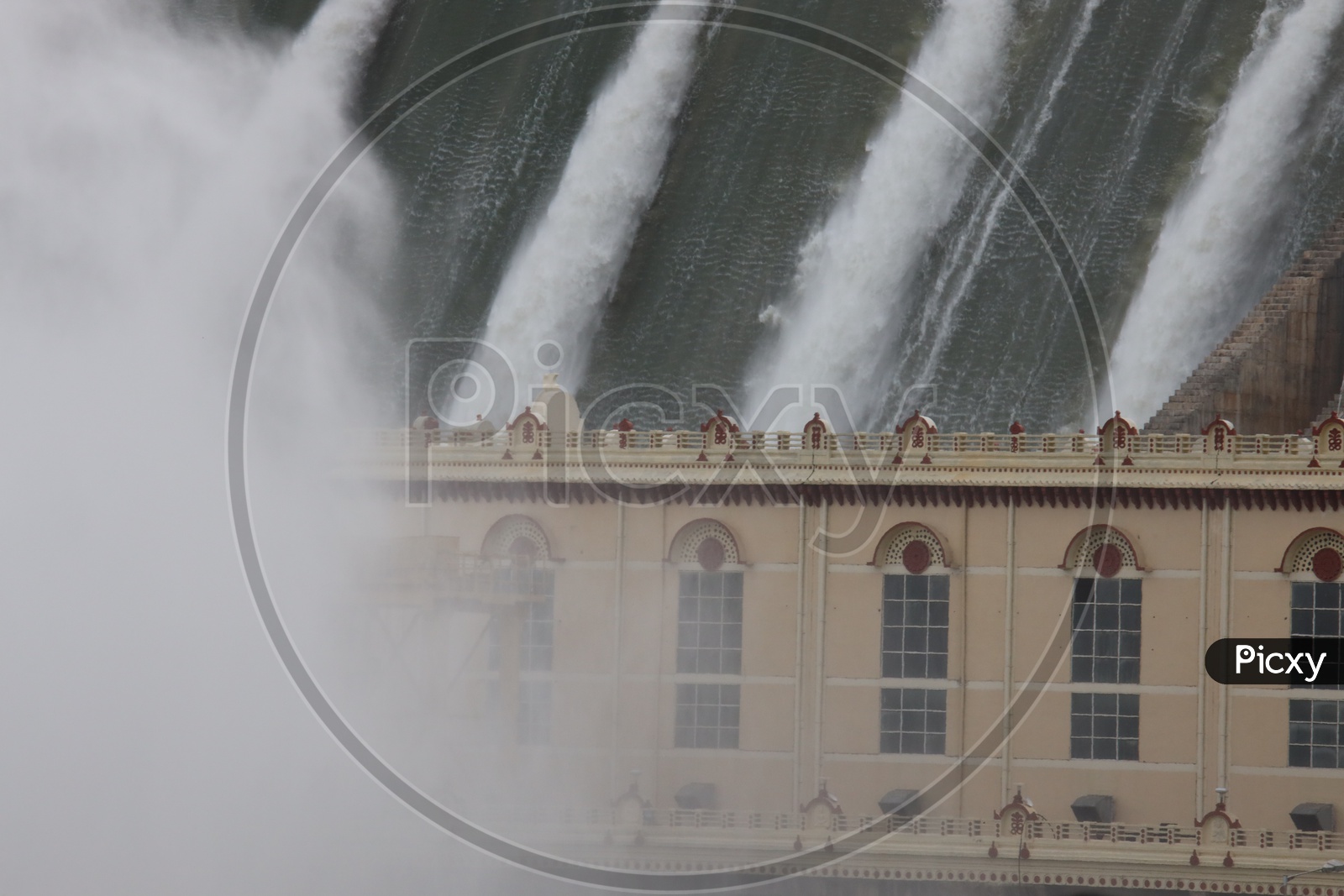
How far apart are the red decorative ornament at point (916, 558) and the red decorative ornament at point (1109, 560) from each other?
368cm

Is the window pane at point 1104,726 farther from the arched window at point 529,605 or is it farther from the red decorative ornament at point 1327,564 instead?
the arched window at point 529,605

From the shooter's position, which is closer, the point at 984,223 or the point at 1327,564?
the point at 1327,564

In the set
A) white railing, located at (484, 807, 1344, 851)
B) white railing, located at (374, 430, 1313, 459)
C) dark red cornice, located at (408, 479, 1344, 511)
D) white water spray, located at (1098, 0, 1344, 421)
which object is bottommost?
white railing, located at (484, 807, 1344, 851)

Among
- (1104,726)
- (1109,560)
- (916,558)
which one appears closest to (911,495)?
(916,558)

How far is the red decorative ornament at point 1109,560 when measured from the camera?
4519cm

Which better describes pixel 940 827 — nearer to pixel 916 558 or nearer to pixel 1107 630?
pixel 1107 630

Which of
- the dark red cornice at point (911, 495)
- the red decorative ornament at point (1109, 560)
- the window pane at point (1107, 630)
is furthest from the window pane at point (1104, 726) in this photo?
the dark red cornice at point (911, 495)

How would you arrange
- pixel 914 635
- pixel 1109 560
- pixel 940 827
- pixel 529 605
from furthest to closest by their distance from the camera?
pixel 529 605, pixel 914 635, pixel 1109 560, pixel 940 827

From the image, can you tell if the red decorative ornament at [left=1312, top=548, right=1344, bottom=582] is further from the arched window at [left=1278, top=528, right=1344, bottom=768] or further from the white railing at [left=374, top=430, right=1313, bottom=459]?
the white railing at [left=374, top=430, right=1313, bottom=459]

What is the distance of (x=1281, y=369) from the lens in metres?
57.6

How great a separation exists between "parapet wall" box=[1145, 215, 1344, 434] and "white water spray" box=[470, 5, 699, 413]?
35.0 meters

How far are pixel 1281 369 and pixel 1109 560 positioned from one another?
15.1 m

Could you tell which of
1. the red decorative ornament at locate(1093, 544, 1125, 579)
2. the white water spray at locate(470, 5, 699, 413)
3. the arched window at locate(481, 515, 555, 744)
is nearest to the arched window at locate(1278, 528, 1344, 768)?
the red decorative ornament at locate(1093, 544, 1125, 579)

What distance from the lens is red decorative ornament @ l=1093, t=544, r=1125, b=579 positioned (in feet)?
148
